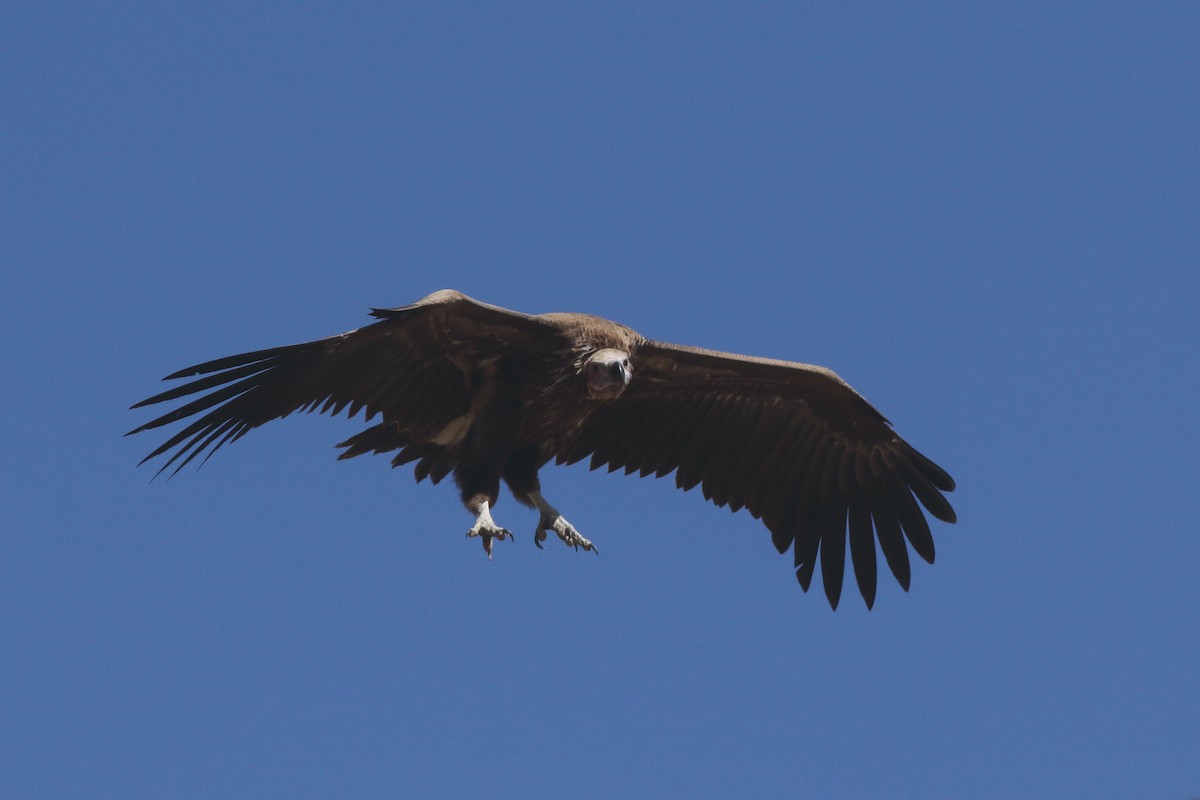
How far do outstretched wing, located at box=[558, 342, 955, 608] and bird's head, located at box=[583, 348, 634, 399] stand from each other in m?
1.43

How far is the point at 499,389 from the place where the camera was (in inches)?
477

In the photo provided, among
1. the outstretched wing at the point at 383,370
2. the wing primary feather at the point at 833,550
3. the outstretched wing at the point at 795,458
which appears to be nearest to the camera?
the outstretched wing at the point at 383,370

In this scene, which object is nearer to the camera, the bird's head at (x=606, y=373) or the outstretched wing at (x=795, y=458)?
the bird's head at (x=606, y=373)

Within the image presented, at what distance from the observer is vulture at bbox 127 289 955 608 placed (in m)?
11.5

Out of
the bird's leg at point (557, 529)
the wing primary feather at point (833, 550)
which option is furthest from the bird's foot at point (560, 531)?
the wing primary feather at point (833, 550)

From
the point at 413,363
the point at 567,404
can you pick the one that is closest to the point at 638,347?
the point at 567,404

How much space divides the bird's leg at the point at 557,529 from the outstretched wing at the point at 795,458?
1.36 metres

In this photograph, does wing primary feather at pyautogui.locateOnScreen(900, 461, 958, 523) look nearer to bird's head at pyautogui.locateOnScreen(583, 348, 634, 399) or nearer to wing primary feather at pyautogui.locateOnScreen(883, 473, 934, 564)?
wing primary feather at pyautogui.locateOnScreen(883, 473, 934, 564)

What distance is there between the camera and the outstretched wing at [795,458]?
44.4ft

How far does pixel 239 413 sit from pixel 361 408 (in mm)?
848

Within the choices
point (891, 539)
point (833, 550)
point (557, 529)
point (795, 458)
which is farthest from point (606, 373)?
point (891, 539)

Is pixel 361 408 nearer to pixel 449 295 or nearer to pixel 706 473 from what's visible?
pixel 449 295

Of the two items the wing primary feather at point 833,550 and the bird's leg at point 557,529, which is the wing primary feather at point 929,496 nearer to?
the wing primary feather at point 833,550

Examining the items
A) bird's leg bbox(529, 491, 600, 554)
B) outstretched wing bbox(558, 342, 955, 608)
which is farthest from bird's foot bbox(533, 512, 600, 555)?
outstretched wing bbox(558, 342, 955, 608)
